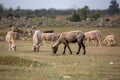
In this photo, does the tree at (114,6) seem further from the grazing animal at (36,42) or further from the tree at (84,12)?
the grazing animal at (36,42)

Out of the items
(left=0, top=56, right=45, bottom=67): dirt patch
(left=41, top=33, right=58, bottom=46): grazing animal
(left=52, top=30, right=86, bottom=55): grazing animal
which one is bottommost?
(left=41, top=33, right=58, bottom=46): grazing animal

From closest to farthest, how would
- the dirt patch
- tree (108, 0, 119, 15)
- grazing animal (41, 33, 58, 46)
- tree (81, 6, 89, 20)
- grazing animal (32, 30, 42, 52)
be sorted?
the dirt patch
grazing animal (32, 30, 42, 52)
grazing animal (41, 33, 58, 46)
tree (108, 0, 119, 15)
tree (81, 6, 89, 20)

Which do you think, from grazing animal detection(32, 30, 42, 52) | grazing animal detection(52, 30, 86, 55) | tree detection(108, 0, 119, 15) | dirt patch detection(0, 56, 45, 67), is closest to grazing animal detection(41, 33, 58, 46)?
grazing animal detection(32, 30, 42, 52)

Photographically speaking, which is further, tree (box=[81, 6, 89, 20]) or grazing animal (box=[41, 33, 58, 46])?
tree (box=[81, 6, 89, 20])

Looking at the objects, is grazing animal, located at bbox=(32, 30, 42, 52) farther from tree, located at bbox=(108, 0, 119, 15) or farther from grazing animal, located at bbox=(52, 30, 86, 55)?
tree, located at bbox=(108, 0, 119, 15)

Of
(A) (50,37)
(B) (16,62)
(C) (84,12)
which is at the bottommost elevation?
(A) (50,37)

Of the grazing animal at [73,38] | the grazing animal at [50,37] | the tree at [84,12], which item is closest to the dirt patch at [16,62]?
the grazing animal at [73,38]

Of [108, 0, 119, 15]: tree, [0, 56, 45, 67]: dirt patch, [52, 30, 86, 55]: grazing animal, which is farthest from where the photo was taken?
[108, 0, 119, 15]: tree

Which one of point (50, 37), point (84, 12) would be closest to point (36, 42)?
point (50, 37)

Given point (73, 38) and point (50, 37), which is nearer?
point (73, 38)

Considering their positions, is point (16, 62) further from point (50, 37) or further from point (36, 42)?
point (50, 37)

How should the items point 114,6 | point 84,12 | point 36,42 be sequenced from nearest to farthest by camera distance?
point 36,42 → point 114,6 → point 84,12

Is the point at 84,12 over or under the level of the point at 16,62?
over

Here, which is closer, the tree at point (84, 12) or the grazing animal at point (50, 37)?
the grazing animal at point (50, 37)
